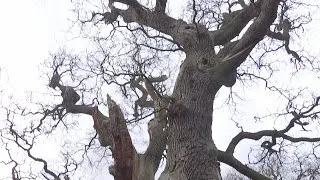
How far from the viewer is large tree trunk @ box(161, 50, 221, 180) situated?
21.6 ft

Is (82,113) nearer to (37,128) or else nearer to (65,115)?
(65,115)

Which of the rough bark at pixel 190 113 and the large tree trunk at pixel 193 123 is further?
the large tree trunk at pixel 193 123

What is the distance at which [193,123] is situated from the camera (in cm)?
705

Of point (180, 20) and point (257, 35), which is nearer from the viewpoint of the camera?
point (257, 35)

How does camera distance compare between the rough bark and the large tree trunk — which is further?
the large tree trunk

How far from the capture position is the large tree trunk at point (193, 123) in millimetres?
6598

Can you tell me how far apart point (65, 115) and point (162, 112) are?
4791 millimetres

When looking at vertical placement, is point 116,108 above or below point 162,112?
below

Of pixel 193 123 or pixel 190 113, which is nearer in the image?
pixel 193 123

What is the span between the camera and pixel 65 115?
1170 centimetres

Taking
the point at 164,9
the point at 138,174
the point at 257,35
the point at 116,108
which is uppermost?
the point at 164,9

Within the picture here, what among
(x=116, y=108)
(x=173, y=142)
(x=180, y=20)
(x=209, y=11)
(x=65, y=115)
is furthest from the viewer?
(x=65, y=115)

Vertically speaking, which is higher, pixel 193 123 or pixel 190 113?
pixel 190 113

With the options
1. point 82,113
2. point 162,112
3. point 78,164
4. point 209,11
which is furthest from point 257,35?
point 78,164
